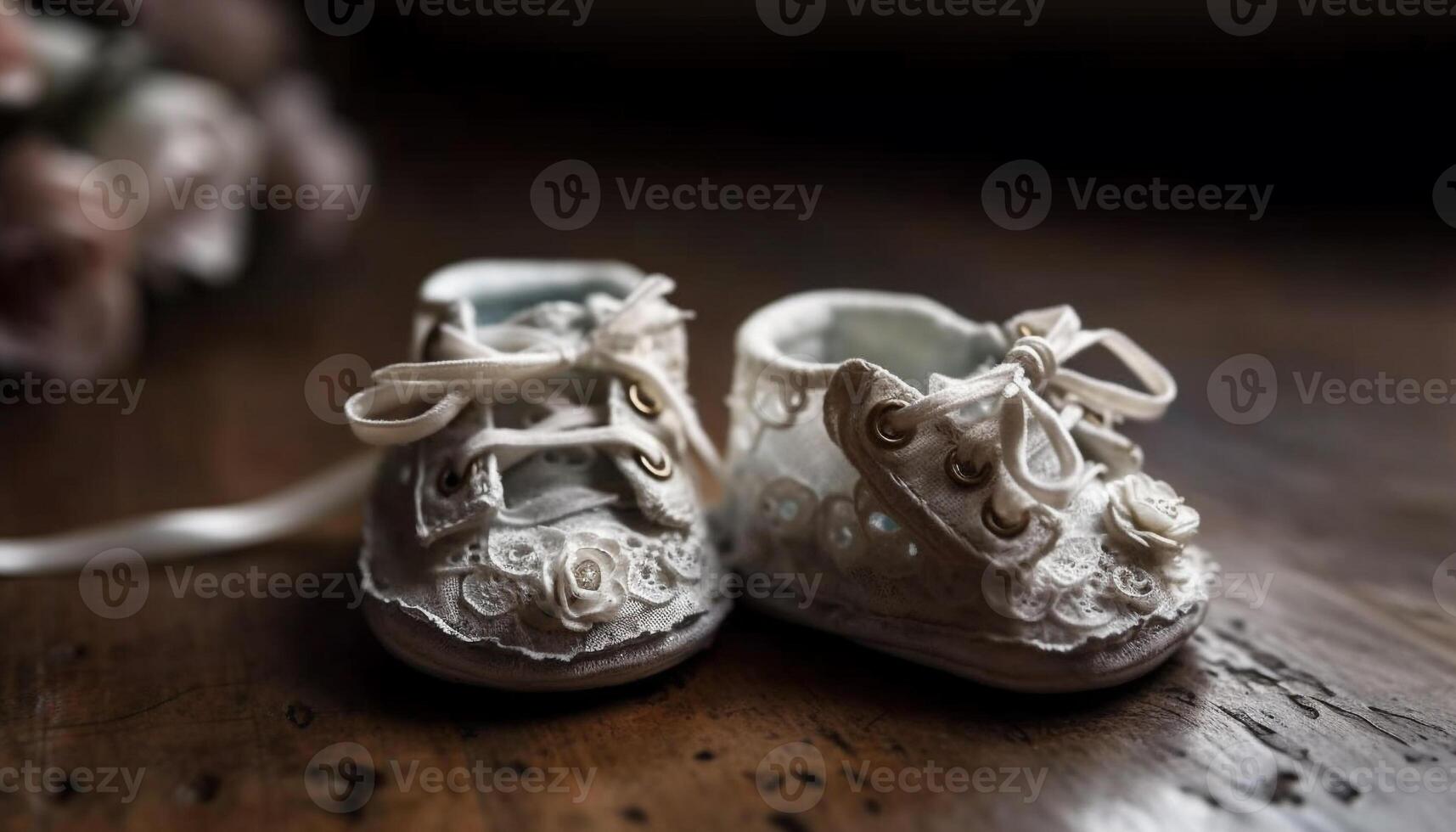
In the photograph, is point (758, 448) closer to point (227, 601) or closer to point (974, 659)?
point (974, 659)

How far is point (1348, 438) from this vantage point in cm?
135

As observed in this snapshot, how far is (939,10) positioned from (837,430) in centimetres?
154

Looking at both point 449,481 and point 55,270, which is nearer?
point 449,481

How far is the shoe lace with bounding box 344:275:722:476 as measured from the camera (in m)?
0.87

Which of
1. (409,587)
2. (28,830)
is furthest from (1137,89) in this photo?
(28,830)
